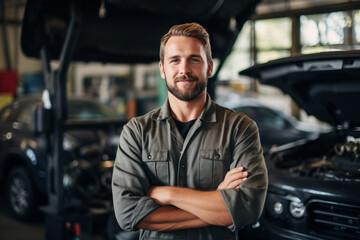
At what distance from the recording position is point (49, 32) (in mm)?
3898

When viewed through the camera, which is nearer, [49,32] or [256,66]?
[256,66]

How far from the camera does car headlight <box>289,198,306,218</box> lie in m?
2.74

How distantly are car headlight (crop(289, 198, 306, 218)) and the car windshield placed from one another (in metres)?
3.44

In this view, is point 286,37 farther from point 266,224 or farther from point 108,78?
point 266,224

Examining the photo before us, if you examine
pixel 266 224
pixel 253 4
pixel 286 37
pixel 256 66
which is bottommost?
pixel 266 224

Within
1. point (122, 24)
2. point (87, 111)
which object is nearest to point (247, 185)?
point (122, 24)

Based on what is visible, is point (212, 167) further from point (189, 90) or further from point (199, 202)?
point (189, 90)

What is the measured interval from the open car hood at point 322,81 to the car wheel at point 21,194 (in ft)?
9.89

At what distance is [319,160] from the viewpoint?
3.34 metres

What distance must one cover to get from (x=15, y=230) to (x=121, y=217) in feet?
11.4

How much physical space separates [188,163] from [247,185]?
0.26 meters

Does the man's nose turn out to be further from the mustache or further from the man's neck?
the man's neck

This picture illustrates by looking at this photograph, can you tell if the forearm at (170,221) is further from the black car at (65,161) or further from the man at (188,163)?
the black car at (65,161)

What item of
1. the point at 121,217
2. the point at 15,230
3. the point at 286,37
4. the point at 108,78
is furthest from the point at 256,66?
the point at 108,78
